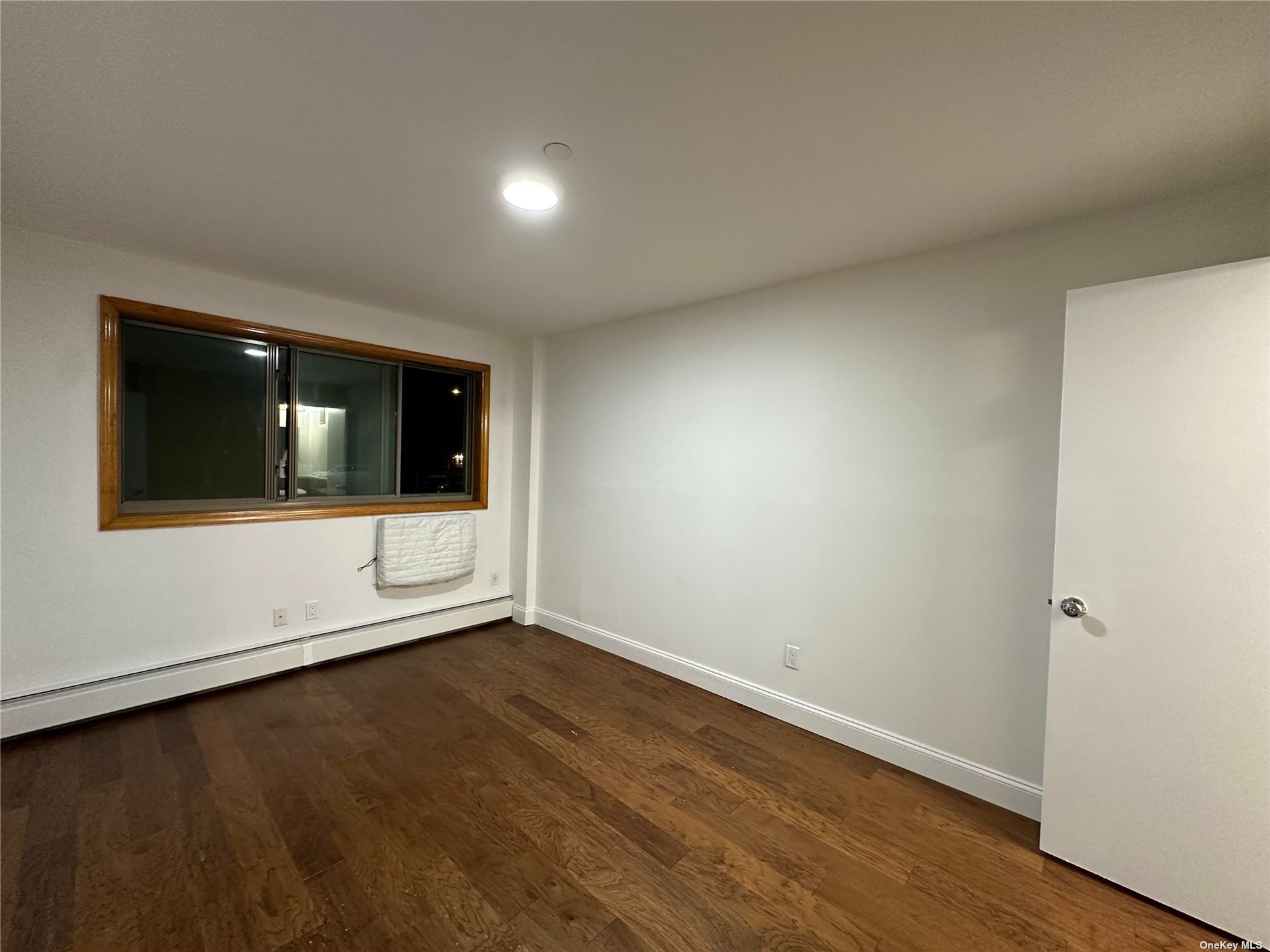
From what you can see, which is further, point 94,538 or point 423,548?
point 423,548

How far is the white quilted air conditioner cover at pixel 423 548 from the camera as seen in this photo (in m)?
3.41

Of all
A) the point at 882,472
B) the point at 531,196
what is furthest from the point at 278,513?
the point at 882,472

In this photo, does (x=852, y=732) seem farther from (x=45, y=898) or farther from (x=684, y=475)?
(x=45, y=898)

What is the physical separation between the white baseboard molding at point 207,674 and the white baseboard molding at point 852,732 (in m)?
1.38

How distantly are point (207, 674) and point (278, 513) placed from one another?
3.11ft

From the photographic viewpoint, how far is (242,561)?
113 inches

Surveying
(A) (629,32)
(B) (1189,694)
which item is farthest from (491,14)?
(B) (1189,694)

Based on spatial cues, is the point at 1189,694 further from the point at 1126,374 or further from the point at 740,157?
the point at 740,157

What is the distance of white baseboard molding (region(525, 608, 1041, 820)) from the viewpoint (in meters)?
1.99

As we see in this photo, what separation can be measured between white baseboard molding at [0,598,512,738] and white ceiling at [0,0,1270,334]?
7.28 feet

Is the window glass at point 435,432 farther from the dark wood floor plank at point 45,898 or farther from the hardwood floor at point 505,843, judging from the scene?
the dark wood floor plank at point 45,898

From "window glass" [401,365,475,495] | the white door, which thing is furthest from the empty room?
"window glass" [401,365,475,495]

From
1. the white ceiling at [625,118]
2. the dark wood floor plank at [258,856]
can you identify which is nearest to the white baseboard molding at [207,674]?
the dark wood floor plank at [258,856]

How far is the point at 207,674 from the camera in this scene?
Answer: 2729mm
